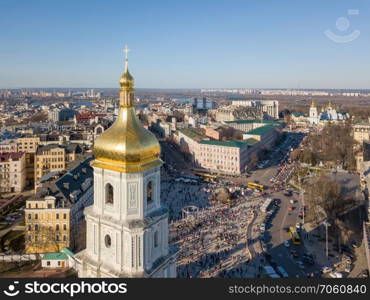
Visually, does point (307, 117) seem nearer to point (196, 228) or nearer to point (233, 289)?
point (196, 228)

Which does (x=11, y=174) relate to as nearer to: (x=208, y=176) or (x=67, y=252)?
(x=67, y=252)

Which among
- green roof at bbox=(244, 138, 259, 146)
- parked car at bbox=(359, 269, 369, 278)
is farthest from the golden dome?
green roof at bbox=(244, 138, 259, 146)

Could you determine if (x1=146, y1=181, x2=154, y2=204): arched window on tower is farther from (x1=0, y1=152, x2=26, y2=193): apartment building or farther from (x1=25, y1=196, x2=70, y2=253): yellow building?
(x1=0, y1=152, x2=26, y2=193): apartment building

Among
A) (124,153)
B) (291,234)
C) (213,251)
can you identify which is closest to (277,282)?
(124,153)

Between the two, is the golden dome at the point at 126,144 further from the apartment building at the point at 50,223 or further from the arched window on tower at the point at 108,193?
the apartment building at the point at 50,223

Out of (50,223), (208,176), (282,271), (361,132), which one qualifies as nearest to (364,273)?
(282,271)

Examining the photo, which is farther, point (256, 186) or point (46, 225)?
point (256, 186)
